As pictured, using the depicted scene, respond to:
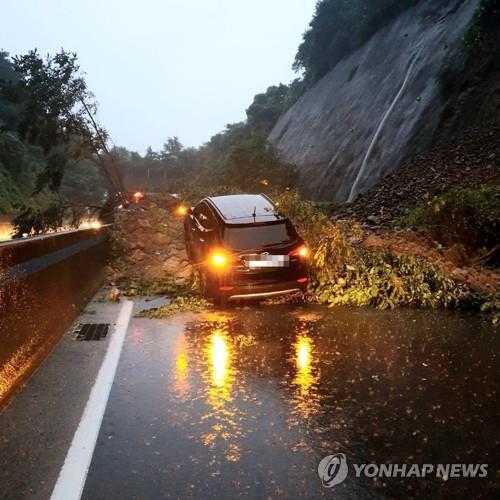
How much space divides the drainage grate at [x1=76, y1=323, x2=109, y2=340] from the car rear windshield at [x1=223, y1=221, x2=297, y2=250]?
2439 millimetres

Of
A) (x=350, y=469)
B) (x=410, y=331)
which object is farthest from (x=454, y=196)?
(x=350, y=469)

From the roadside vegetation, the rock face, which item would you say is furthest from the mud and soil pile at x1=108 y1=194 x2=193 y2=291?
the rock face

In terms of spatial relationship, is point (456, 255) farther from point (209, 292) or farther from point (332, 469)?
point (332, 469)

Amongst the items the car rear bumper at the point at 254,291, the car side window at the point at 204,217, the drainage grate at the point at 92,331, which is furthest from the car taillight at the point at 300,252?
the drainage grate at the point at 92,331

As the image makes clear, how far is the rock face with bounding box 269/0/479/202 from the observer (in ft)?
91.5

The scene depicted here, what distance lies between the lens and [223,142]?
8131 centimetres

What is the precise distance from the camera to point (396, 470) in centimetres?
320

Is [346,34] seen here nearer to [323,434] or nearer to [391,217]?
[391,217]

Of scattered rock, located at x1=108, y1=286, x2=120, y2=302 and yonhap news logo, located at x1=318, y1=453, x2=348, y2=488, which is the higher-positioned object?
scattered rock, located at x1=108, y1=286, x2=120, y2=302

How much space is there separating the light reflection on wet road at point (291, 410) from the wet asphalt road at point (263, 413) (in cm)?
1

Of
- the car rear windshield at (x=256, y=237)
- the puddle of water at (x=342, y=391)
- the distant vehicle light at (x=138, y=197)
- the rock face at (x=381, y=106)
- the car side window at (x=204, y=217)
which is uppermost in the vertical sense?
the rock face at (x=381, y=106)

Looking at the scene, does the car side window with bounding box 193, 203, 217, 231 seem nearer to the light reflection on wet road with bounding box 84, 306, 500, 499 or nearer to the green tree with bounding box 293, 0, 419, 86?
the light reflection on wet road with bounding box 84, 306, 500, 499

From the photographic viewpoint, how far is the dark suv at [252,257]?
8.23 meters

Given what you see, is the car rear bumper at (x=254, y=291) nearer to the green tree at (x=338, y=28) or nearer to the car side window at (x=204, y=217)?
the car side window at (x=204, y=217)
